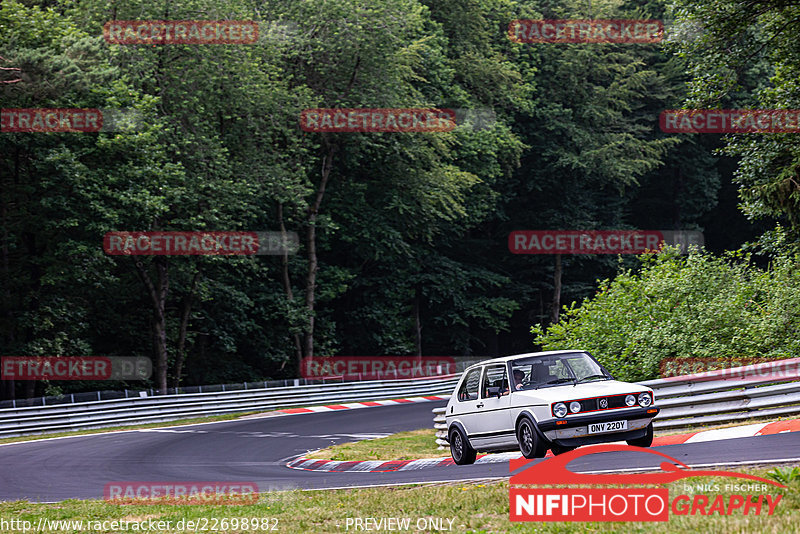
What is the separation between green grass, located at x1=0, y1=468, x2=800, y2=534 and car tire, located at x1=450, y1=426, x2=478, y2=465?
383mm

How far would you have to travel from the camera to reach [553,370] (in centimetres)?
914

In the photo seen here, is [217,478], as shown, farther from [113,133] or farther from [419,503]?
[113,133]

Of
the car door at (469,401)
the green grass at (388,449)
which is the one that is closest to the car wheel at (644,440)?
the car door at (469,401)

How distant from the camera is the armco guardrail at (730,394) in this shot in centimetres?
1256

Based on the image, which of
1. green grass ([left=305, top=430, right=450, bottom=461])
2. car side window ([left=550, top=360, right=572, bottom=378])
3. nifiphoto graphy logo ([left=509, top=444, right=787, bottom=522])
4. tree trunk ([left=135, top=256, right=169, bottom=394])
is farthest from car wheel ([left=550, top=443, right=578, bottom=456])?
tree trunk ([left=135, top=256, right=169, bottom=394])

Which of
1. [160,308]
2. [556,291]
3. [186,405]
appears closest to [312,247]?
[160,308]

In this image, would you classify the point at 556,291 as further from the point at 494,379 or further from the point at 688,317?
the point at 494,379

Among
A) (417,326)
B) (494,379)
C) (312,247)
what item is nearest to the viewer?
(494,379)

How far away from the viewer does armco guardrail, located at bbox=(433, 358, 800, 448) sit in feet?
41.2

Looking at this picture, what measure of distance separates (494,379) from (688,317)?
980 centimetres

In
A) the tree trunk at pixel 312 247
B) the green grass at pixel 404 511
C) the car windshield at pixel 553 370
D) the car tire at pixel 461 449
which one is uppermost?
the tree trunk at pixel 312 247

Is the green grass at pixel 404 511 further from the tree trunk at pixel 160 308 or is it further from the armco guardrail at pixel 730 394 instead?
the tree trunk at pixel 160 308

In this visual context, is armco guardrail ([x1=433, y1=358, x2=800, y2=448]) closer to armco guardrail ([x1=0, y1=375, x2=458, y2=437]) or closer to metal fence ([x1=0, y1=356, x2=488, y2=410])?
armco guardrail ([x1=0, y1=375, x2=458, y2=437])

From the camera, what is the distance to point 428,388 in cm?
3700
